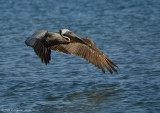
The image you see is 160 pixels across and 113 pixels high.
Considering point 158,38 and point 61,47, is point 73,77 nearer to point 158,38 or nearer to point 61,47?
point 61,47

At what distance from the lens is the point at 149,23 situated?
59.0ft

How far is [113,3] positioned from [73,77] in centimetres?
1564

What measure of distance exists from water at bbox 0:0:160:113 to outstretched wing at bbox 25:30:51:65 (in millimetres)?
1173

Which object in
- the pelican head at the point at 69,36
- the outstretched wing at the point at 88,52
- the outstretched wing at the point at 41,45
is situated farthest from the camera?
the outstretched wing at the point at 88,52

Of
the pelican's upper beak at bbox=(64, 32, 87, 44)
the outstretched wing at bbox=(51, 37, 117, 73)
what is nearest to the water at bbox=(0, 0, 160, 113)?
the outstretched wing at bbox=(51, 37, 117, 73)

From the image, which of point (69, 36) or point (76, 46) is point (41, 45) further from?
point (76, 46)

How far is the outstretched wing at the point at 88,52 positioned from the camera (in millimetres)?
9000

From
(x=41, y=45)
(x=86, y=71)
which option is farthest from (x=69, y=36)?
(x=86, y=71)

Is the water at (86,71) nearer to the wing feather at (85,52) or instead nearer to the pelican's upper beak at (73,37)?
the wing feather at (85,52)

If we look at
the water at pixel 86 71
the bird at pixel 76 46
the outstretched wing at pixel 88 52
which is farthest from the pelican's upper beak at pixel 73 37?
the water at pixel 86 71

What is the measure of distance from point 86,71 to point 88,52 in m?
1.54

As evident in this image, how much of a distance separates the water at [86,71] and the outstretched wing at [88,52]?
23.6 inches

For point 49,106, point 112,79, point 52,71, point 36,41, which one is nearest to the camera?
point 36,41

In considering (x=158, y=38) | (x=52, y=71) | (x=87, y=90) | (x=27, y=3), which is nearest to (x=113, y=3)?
(x=27, y=3)
